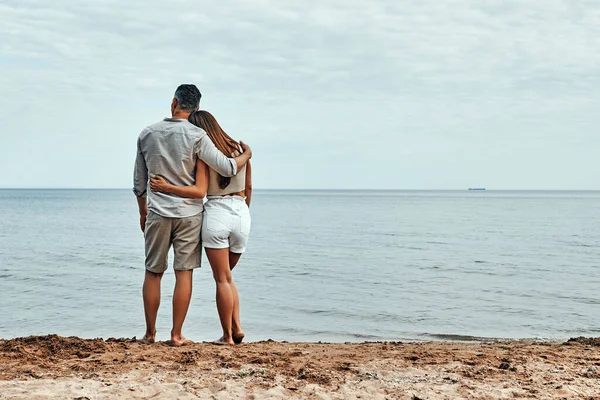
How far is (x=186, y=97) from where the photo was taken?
5.56m

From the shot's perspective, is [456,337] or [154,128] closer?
→ [154,128]

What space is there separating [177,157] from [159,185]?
0.27m

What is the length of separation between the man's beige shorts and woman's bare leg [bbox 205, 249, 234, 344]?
0.49 ft

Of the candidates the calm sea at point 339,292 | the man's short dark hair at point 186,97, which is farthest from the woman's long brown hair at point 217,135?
the calm sea at point 339,292

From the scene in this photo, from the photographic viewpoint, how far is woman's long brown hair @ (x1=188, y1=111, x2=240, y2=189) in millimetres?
5602

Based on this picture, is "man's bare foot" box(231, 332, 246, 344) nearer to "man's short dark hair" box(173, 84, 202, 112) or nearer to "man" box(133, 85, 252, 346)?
"man" box(133, 85, 252, 346)

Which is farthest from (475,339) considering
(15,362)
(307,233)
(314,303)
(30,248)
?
(307,233)

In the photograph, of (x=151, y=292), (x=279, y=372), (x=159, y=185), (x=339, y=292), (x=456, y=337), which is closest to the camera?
(x=279, y=372)

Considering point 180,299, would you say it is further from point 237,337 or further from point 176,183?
point 176,183

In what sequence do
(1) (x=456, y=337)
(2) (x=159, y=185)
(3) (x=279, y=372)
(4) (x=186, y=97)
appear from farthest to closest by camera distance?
(1) (x=456, y=337), (4) (x=186, y=97), (2) (x=159, y=185), (3) (x=279, y=372)

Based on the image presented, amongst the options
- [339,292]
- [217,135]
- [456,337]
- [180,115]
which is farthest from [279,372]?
[339,292]

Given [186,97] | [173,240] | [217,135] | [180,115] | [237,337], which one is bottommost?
[237,337]

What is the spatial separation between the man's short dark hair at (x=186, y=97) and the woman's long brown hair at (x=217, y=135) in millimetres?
100

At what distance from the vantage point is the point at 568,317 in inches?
393
